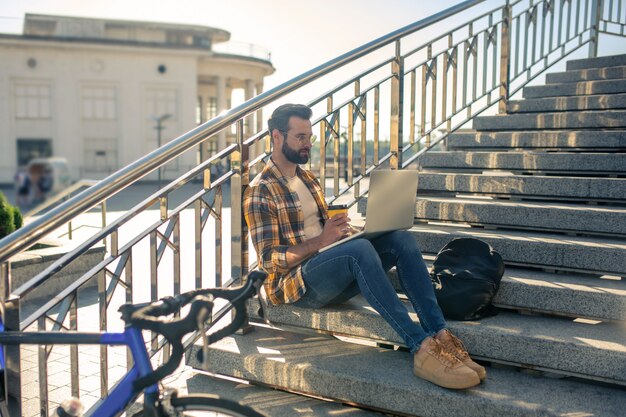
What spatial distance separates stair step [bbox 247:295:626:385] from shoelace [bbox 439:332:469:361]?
0.64ft

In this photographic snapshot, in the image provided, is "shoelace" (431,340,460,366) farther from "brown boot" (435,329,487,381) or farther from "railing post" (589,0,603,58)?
"railing post" (589,0,603,58)

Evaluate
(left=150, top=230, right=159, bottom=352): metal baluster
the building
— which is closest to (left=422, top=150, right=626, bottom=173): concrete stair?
(left=150, top=230, right=159, bottom=352): metal baluster

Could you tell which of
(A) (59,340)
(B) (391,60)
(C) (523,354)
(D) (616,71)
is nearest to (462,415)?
(C) (523,354)

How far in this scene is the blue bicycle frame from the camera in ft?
5.98

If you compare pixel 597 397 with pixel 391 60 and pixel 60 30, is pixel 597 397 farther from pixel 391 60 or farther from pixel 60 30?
pixel 60 30

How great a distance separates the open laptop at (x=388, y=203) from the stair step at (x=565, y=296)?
0.72 meters

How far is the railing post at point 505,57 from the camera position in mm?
5918

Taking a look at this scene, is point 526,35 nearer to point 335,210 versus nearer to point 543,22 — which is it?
point 543,22

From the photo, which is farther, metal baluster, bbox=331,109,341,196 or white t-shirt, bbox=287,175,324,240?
metal baluster, bbox=331,109,341,196

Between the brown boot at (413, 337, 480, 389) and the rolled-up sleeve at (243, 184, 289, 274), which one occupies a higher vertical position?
the rolled-up sleeve at (243, 184, 289, 274)

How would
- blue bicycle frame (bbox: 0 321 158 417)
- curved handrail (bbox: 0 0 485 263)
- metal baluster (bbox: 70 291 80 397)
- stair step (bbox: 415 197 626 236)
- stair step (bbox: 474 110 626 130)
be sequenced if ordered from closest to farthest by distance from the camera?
blue bicycle frame (bbox: 0 321 158 417)
curved handrail (bbox: 0 0 485 263)
metal baluster (bbox: 70 291 80 397)
stair step (bbox: 415 197 626 236)
stair step (bbox: 474 110 626 130)

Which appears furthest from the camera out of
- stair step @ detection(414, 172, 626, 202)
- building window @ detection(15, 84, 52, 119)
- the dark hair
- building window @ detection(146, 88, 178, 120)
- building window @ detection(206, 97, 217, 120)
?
building window @ detection(206, 97, 217, 120)

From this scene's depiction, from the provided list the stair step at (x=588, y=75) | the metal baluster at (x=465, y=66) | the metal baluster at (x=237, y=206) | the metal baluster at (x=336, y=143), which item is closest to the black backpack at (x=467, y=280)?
the metal baluster at (x=237, y=206)

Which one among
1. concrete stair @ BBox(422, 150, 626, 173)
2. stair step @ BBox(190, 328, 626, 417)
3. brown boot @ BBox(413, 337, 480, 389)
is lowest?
stair step @ BBox(190, 328, 626, 417)
